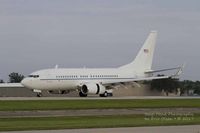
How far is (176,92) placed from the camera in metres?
92.2

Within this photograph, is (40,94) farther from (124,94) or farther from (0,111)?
(0,111)

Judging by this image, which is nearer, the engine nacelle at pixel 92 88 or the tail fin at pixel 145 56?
the engine nacelle at pixel 92 88

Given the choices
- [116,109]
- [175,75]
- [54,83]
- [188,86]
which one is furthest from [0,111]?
[188,86]

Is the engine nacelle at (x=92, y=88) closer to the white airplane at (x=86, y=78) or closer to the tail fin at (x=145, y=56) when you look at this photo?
the white airplane at (x=86, y=78)

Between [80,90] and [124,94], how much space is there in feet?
25.7

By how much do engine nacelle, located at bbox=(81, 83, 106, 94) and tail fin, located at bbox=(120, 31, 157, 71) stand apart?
606 centimetres

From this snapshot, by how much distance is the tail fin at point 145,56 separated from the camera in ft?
253

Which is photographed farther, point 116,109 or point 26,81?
point 26,81

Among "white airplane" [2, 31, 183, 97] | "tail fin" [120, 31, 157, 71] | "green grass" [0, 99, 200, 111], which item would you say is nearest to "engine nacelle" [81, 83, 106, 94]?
"white airplane" [2, 31, 183, 97]

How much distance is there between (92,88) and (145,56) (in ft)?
35.5

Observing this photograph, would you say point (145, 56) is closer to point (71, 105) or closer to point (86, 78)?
point (86, 78)

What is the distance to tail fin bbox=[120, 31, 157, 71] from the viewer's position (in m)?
77.2

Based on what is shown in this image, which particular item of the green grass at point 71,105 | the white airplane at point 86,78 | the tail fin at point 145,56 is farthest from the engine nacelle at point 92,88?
the green grass at point 71,105

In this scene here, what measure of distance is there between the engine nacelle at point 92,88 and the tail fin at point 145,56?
6.06 m
